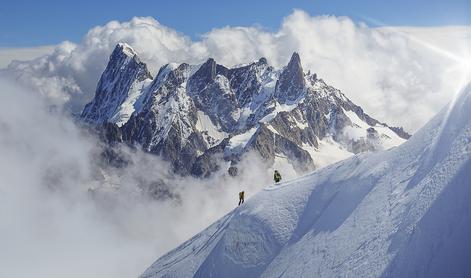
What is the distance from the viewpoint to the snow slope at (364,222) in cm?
3225

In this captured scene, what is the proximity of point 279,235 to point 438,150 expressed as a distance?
14972 mm

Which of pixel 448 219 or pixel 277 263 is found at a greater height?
pixel 277 263

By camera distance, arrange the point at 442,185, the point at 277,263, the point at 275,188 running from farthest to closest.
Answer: the point at 275,188
the point at 277,263
the point at 442,185

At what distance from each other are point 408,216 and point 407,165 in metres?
6.78

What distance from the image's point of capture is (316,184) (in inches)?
1992

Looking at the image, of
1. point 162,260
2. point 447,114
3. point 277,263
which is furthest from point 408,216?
point 162,260

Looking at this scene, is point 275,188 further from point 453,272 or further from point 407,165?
point 453,272

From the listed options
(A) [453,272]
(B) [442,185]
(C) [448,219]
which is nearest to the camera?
(A) [453,272]

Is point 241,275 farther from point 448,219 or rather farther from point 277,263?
point 448,219

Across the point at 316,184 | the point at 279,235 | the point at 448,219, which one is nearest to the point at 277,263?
the point at 279,235

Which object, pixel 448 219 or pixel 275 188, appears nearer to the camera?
pixel 448 219

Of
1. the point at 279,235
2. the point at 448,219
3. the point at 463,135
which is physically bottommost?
the point at 448,219

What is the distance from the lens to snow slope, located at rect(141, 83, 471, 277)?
106ft

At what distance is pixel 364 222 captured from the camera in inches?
1548
